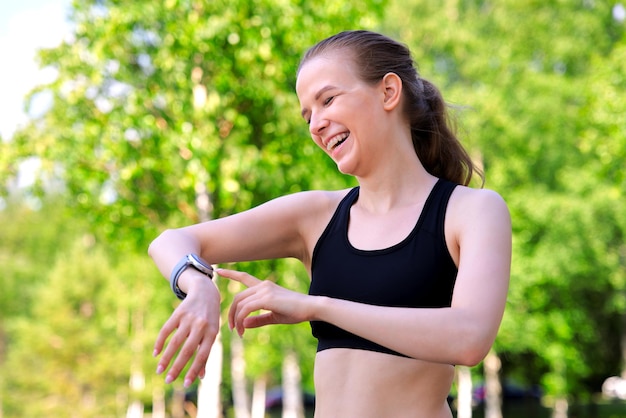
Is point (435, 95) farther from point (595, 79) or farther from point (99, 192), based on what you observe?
point (595, 79)

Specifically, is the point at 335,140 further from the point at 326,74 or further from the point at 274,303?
the point at 274,303

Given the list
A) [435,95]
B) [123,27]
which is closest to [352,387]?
[435,95]

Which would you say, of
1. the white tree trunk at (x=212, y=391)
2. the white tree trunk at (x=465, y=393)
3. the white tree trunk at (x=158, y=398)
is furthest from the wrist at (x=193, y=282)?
the white tree trunk at (x=158, y=398)

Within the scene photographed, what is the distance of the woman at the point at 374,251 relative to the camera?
198 centimetres

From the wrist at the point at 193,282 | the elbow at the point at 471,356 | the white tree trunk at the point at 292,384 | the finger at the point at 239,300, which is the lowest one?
the elbow at the point at 471,356

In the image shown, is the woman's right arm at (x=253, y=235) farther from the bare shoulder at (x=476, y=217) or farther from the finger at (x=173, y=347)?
the bare shoulder at (x=476, y=217)

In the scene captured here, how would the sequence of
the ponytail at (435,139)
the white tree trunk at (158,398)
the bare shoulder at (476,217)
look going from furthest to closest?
1. the white tree trunk at (158,398)
2. the ponytail at (435,139)
3. the bare shoulder at (476,217)

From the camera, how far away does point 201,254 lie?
2.45 meters

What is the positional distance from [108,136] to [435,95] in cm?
1144

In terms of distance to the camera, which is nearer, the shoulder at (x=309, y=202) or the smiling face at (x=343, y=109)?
the smiling face at (x=343, y=109)

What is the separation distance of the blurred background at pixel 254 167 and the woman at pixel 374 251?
0.55m

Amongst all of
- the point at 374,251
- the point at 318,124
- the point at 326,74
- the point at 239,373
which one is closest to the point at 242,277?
→ the point at 374,251

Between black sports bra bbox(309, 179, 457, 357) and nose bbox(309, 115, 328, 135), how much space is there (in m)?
0.31

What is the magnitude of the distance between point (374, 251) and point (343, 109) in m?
0.37
